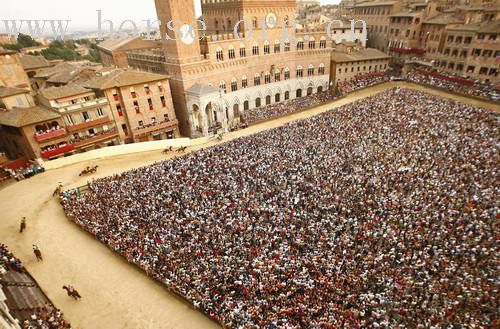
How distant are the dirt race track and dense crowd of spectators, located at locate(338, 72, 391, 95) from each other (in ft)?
147

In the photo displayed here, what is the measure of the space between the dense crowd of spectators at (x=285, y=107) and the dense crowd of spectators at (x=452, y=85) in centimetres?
1511

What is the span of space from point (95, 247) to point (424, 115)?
38.2m

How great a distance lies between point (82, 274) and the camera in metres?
20.0

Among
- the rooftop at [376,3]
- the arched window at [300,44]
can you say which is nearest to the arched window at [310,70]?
the arched window at [300,44]

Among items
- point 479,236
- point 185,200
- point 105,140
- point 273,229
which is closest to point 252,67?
point 105,140

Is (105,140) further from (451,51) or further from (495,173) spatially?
(451,51)

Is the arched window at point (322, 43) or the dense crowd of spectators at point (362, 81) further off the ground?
the arched window at point (322, 43)

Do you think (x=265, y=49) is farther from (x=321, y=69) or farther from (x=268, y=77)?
(x=321, y=69)

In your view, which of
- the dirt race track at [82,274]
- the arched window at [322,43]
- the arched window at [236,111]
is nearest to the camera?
the dirt race track at [82,274]

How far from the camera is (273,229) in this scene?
67.8 ft

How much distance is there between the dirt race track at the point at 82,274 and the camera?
670 inches

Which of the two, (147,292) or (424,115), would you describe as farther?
(424,115)

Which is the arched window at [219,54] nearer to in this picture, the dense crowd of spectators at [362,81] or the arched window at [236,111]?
the arched window at [236,111]

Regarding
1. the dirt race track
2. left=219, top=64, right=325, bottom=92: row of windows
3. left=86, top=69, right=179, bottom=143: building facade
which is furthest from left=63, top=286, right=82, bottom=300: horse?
left=219, top=64, right=325, bottom=92: row of windows
